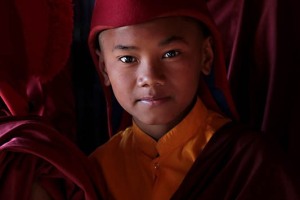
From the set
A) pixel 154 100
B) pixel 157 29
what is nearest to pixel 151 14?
pixel 157 29

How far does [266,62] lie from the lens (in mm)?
1239

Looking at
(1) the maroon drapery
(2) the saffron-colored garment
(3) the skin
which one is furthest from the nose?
(1) the maroon drapery

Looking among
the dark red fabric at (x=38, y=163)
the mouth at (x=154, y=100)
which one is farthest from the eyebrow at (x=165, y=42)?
the dark red fabric at (x=38, y=163)

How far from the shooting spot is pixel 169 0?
1.02 meters

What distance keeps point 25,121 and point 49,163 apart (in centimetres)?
10

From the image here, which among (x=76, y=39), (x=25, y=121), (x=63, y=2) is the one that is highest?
(x=63, y=2)

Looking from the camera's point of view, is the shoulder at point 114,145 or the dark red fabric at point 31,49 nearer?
the dark red fabric at point 31,49

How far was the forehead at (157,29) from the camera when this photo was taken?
1015 mm

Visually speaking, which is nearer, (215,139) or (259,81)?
(215,139)

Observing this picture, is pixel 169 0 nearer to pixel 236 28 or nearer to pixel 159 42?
pixel 159 42

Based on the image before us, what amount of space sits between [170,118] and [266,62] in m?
0.32

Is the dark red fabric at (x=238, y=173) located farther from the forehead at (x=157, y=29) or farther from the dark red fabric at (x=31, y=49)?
the dark red fabric at (x=31, y=49)

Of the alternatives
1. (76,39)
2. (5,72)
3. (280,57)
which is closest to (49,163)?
(5,72)

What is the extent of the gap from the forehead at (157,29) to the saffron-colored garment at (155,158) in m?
0.18
